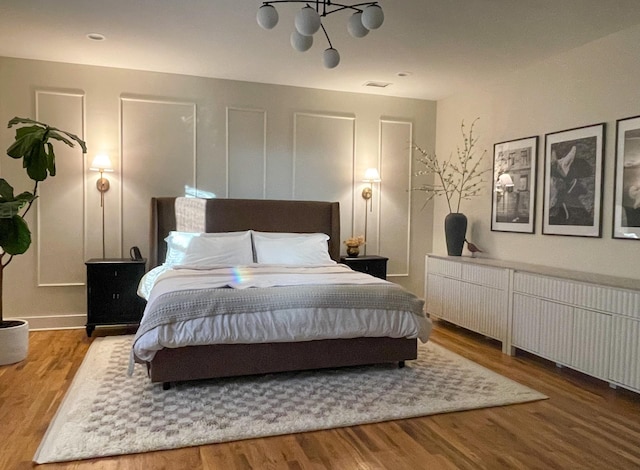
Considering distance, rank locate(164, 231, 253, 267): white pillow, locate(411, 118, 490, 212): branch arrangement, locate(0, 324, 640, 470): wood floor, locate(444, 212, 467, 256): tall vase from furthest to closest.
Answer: locate(411, 118, 490, 212): branch arrangement
locate(444, 212, 467, 256): tall vase
locate(164, 231, 253, 267): white pillow
locate(0, 324, 640, 470): wood floor

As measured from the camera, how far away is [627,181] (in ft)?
11.6

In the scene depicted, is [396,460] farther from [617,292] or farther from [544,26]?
[544,26]

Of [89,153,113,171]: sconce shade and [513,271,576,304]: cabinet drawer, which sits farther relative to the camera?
[89,153,113,171]: sconce shade

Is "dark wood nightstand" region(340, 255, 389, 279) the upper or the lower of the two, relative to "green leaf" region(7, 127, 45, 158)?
lower

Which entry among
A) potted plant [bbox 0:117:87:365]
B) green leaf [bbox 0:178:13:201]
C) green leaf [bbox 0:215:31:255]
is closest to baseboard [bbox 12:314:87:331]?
potted plant [bbox 0:117:87:365]

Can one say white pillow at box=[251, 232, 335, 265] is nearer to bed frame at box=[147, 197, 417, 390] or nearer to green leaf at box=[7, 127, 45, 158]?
bed frame at box=[147, 197, 417, 390]

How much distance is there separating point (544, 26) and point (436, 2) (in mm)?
1000

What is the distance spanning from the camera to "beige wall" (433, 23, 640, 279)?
3.59 meters

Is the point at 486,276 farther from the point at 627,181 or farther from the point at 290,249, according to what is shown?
the point at 290,249

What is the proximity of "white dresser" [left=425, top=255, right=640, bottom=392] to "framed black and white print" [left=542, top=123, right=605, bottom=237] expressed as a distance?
424mm

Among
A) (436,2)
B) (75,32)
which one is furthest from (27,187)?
(436,2)

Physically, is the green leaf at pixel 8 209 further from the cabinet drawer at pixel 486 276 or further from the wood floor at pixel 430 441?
the cabinet drawer at pixel 486 276

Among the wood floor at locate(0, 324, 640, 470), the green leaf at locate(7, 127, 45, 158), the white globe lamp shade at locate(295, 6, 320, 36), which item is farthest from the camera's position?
the green leaf at locate(7, 127, 45, 158)

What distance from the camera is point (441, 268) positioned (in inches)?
200
